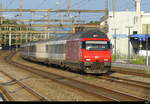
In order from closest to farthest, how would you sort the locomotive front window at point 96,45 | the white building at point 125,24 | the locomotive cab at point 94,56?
the locomotive cab at point 94,56, the locomotive front window at point 96,45, the white building at point 125,24

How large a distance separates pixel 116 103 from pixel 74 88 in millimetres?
5564

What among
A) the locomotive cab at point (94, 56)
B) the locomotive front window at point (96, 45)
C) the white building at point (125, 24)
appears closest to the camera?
the locomotive cab at point (94, 56)

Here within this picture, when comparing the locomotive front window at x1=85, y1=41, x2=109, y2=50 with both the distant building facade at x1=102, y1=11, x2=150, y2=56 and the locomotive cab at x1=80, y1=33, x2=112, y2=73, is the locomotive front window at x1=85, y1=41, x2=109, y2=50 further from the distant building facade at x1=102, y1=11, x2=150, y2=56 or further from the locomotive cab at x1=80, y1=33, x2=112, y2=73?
the distant building facade at x1=102, y1=11, x2=150, y2=56

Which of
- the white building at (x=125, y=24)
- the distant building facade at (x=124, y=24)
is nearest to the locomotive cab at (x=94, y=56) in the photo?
the white building at (x=125, y=24)

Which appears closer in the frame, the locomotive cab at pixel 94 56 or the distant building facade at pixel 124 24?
the locomotive cab at pixel 94 56

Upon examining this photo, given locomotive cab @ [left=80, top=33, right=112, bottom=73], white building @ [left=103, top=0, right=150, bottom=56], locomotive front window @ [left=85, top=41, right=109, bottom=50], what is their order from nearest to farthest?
locomotive cab @ [left=80, top=33, right=112, bottom=73] < locomotive front window @ [left=85, top=41, right=109, bottom=50] < white building @ [left=103, top=0, right=150, bottom=56]

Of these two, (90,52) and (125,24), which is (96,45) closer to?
(90,52)

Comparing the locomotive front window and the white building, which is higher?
the white building

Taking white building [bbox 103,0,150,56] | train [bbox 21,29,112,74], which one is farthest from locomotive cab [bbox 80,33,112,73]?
white building [bbox 103,0,150,56]

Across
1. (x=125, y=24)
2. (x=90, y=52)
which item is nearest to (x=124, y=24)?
(x=125, y=24)

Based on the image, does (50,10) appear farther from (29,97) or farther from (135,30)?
(29,97)

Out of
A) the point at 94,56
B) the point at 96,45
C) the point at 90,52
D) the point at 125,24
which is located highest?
the point at 125,24

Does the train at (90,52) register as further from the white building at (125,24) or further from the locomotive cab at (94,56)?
the white building at (125,24)

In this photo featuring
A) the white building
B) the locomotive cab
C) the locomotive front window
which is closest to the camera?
the locomotive cab
